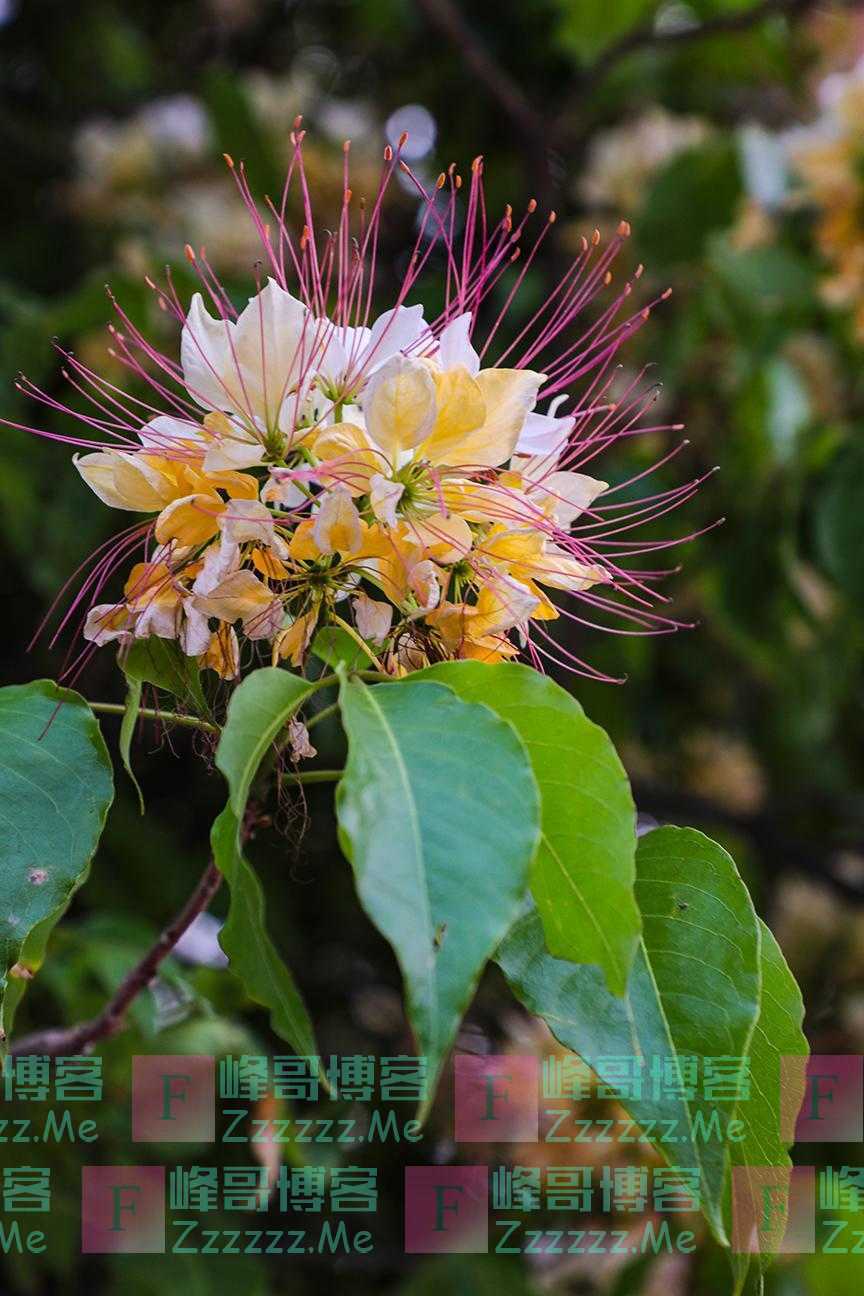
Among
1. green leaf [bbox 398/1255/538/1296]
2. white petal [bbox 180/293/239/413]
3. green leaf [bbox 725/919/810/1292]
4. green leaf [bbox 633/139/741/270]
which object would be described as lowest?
green leaf [bbox 398/1255/538/1296]

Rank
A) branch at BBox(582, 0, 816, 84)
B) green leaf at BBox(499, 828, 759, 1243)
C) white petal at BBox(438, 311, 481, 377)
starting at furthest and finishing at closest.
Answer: branch at BBox(582, 0, 816, 84)
white petal at BBox(438, 311, 481, 377)
green leaf at BBox(499, 828, 759, 1243)

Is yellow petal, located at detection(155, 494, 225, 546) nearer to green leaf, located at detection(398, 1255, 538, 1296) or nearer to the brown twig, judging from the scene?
green leaf, located at detection(398, 1255, 538, 1296)

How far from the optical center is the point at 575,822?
59 cm

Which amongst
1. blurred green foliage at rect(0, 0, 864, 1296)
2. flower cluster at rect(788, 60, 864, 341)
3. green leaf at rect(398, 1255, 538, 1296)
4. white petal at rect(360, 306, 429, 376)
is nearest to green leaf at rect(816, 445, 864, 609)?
blurred green foliage at rect(0, 0, 864, 1296)

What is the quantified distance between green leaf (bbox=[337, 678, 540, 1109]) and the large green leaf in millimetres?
32

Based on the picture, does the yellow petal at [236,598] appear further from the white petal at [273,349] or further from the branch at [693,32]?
the branch at [693,32]

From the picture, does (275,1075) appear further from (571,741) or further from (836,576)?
(571,741)

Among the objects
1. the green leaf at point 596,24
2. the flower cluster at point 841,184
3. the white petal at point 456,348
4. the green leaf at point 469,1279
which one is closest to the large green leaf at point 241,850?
the white petal at point 456,348

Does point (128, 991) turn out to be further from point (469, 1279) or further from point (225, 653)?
point (469, 1279)

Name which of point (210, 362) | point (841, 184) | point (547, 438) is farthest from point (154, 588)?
point (841, 184)

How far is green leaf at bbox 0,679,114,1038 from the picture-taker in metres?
0.64

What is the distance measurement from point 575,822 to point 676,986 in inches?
4.5

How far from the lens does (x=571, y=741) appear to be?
59cm

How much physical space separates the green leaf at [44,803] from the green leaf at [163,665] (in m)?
0.03
